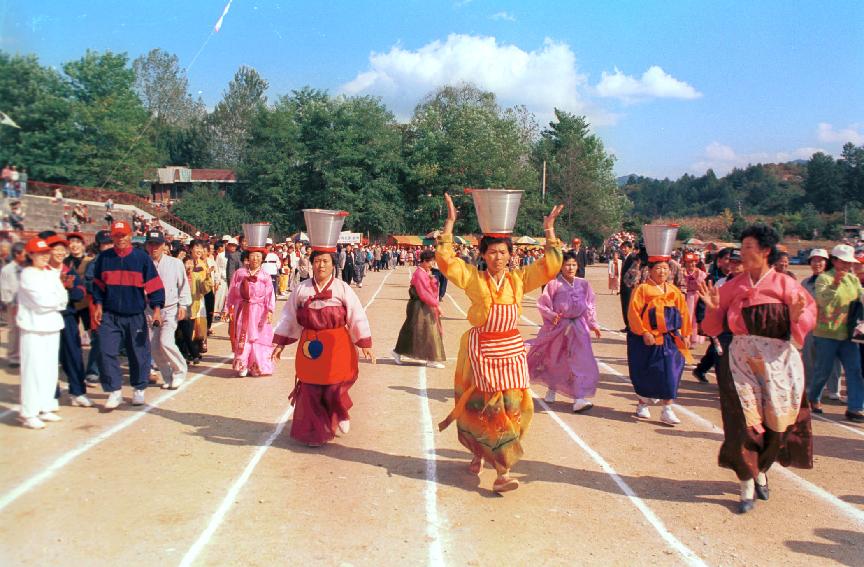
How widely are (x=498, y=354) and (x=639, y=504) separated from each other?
60.4 inches

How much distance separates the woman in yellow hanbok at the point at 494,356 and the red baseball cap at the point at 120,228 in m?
Answer: 3.65

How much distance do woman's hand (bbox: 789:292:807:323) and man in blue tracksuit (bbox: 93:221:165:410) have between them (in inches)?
252

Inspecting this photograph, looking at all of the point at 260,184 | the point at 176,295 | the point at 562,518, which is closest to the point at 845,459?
the point at 562,518


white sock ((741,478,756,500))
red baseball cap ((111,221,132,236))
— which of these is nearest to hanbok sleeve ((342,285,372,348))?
red baseball cap ((111,221,132,236))

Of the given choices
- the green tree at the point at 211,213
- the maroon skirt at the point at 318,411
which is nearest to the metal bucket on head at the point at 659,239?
the maroon skirt at the point at 318,411

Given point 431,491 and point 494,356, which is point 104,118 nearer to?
point 494,356

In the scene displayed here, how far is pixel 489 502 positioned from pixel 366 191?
4936 centimetres

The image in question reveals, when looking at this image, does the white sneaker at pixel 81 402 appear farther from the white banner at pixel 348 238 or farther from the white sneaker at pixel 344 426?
the white banner at pixel 348 238

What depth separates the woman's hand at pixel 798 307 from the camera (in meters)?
4.96

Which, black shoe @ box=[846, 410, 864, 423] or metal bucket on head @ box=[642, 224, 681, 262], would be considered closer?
metal bucket on head @ box=[642, 224, 681, 262]

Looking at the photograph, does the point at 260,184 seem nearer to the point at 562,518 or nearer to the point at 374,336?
the point at 374,336

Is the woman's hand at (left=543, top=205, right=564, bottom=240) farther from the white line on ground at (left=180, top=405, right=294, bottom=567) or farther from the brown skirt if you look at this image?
the white line on ground at (left=180, top=405, right=294, bottom=567)

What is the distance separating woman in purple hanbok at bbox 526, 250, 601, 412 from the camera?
316 inches

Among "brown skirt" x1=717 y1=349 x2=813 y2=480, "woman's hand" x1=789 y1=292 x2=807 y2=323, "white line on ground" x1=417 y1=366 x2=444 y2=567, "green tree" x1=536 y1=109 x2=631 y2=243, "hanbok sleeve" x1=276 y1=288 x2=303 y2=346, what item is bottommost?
"white line on ground" x1=417 y1=366 x2=444 y2=567
